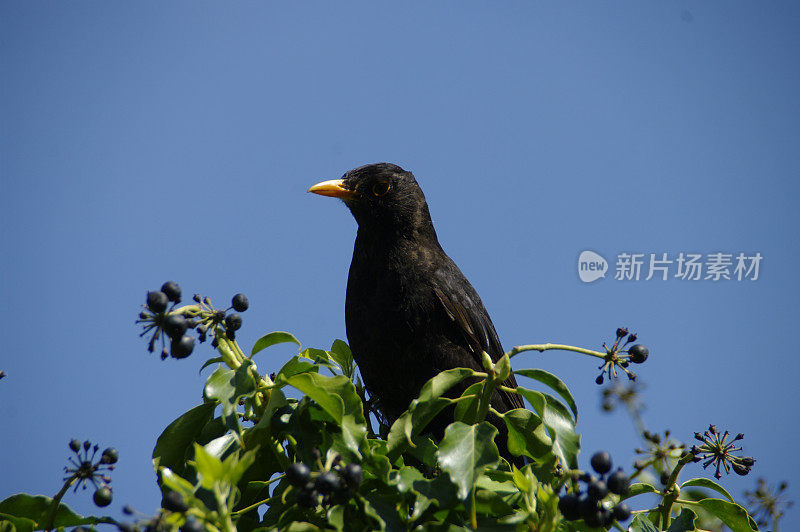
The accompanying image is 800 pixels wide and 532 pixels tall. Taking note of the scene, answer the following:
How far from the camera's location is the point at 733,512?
8.13 ft

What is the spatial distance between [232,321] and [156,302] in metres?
0.28

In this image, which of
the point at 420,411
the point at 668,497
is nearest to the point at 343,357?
the point at 420,411

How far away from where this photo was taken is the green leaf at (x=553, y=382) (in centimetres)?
233

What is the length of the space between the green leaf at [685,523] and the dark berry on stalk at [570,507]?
2.62 ft

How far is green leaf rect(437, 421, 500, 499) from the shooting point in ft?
6.44

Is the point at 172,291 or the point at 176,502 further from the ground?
the point at 172,291

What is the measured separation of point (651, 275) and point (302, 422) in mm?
6329

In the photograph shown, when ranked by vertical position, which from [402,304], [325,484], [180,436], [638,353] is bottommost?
[325,484]

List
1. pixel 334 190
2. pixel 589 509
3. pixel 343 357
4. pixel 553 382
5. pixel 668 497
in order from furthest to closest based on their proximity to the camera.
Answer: pixel 334 190 < pixel 343 357 < pixel 668 497 < pixel 553 382 < pixel 589 509

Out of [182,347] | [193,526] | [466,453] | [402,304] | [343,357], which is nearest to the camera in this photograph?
[193,526]

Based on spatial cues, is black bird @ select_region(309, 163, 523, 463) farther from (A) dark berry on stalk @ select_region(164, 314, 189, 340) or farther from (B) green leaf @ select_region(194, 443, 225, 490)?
(B) green leaf @ select_region(194, 443, 225, 490)

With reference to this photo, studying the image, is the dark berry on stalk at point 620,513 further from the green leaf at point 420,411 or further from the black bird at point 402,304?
the black bird at point 402,304

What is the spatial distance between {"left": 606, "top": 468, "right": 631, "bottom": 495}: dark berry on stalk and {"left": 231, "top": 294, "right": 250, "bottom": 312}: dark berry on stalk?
4.17 feet

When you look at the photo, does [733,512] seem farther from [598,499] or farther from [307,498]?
[307,498]
